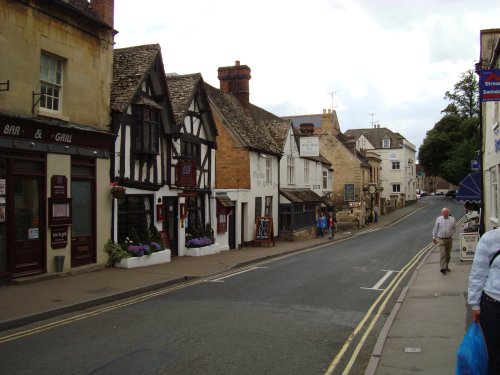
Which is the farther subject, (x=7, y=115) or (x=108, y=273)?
(x=108, y=273)

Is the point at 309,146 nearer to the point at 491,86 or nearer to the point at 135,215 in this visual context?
the point at 135,215

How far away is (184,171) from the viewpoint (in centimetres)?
1970

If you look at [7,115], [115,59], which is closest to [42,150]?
[7,115]

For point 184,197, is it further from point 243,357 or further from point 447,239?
point 243,357

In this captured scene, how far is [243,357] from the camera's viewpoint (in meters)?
6.52

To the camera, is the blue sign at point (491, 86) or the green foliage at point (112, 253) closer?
the blue sign at point (491, 86)

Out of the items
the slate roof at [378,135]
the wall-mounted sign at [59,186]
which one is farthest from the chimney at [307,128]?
the slate roof at [378,135]

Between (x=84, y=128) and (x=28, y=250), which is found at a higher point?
(x=84, y=128)

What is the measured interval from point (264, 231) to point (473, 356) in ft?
76.3

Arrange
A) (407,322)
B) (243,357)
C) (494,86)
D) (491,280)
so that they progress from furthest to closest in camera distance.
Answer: (494,86), (407,322), (243,357), (491,280)

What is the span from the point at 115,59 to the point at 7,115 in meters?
7.40

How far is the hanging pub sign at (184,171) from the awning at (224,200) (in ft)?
12.2

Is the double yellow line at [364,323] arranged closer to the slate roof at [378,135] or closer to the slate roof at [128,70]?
the slate roof at [128,70]

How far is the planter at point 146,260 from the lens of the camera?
15523mm
